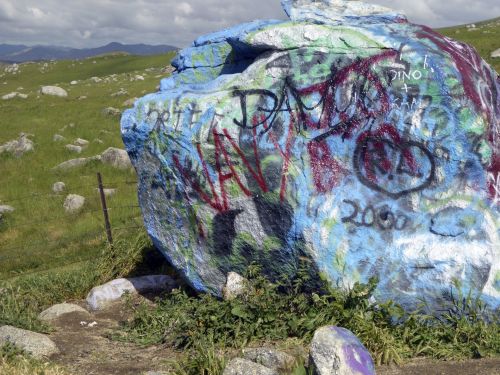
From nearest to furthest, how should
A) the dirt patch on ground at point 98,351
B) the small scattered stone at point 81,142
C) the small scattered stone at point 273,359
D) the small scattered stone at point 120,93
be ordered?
1. the small scattered stone at point 273,359
2. the dirt patch on ground at point 98,351
3. the small scattered stone at point 81,142
4. the small scattered stone at point 120,93

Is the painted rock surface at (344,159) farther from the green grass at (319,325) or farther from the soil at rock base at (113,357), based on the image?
the soil at rock base at (113,357)

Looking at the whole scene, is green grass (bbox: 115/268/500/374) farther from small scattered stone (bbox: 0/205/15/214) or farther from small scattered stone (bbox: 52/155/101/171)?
small scattered stone (bbox: 52/155/101/171)

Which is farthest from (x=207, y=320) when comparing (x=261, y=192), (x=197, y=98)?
(x=197, y=98)

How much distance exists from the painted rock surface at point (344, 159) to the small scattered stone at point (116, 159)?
977 centimetres

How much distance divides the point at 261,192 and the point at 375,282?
157 cm

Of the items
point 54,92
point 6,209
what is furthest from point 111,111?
point 6,209

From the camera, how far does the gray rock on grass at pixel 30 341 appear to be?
6.83 metres

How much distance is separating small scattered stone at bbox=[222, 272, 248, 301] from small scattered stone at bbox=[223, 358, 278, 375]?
1.54 m

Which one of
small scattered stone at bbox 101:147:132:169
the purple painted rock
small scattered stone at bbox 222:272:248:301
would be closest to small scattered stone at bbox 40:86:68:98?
small scattered stone at bbox 101:147:132:169

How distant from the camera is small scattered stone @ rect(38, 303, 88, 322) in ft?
27.7

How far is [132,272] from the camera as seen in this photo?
1021 cm

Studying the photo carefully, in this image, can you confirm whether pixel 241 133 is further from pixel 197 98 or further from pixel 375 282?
pixel 375 282

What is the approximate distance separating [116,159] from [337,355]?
521 inches

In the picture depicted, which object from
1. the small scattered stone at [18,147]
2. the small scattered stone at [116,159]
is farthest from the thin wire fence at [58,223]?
the small scattered stone at [18,147]
